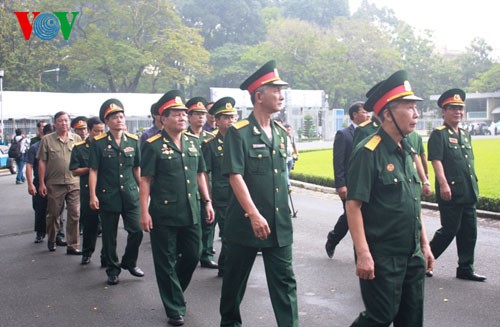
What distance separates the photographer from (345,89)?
5409 cm

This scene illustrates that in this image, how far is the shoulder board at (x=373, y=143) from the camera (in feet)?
12.2

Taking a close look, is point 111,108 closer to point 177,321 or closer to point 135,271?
point 135,271

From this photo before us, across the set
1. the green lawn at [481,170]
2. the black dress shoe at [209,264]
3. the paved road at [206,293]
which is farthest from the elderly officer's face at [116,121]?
the green lawn at [481,170]

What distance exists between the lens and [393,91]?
3.79 metres

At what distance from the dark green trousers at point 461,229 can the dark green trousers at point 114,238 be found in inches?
129

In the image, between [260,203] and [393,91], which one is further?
[260,203]

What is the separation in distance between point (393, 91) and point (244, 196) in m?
1.24

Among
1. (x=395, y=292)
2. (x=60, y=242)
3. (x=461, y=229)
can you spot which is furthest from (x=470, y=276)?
(x=60, y=242)

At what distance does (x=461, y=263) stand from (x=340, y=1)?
75.4m

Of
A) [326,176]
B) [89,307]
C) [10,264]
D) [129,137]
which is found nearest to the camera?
[89,307]

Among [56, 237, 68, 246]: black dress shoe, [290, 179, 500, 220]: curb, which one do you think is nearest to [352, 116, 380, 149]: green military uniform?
[56, 237, 68, 246]: black dress shoe

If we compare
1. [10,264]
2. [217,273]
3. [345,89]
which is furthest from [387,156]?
[345,89]

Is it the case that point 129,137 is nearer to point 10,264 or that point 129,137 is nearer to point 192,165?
point 192,165

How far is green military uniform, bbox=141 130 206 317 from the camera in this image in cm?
538
